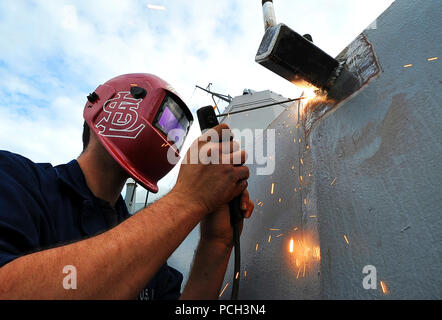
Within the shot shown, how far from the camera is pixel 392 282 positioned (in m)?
0.64

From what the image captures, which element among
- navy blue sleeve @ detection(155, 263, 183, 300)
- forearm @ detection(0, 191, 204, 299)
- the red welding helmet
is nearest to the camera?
forearm @ detection(0, 191, 204, 299)

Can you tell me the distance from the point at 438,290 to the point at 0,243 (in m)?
1.03

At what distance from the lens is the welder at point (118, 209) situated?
0.61m

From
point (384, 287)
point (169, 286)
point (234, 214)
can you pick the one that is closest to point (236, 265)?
point (234, 214)

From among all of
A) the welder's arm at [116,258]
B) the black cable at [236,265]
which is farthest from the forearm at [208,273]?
the welder's arm at [116,258]

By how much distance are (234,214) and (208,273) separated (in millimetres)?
326

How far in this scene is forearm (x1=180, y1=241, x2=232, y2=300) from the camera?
1.21 metres

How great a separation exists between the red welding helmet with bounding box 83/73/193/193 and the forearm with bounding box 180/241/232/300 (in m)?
0.49

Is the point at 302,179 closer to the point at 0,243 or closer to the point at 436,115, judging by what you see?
the point at 436,115

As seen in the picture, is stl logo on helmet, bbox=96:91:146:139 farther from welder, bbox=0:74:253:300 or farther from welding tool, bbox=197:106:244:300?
welding tool, bbox=197:106:244:300

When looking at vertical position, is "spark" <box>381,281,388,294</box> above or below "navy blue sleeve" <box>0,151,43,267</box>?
below

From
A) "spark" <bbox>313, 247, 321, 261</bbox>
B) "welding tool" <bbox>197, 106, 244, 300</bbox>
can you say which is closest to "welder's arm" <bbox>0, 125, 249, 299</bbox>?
"welding tool" <bbox>197, 106, 244, 300</bbox>

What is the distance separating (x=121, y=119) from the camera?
1398mm
